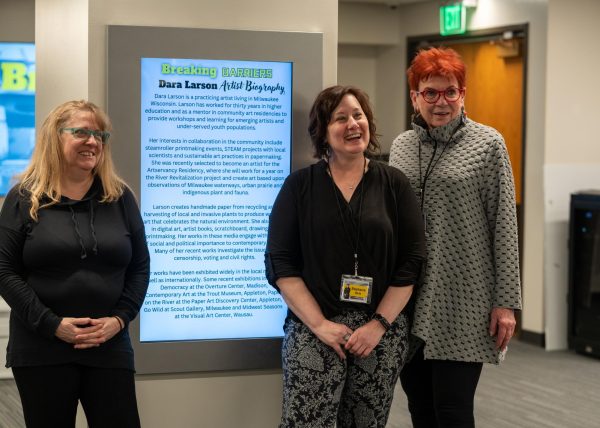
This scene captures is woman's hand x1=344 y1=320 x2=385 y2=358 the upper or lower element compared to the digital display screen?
lower

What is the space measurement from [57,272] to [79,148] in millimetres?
360

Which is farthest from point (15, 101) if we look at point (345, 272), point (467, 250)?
point (467, 250)

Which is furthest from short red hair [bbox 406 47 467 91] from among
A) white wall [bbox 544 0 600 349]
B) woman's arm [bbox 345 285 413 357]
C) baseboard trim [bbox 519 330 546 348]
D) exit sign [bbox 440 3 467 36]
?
exit sign [bbox 440 3 467 36]

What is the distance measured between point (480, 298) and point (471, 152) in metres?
0.45

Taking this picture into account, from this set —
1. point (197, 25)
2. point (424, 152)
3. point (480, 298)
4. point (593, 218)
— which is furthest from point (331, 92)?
point (593, 218)

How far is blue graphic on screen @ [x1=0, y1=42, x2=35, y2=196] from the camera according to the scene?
18.6 feet

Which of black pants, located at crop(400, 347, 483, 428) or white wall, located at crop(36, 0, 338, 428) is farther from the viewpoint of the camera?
white wall, located at crop(36, 0, 338, 428)

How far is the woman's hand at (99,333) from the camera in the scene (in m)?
2.37

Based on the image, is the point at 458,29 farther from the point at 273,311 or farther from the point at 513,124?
the point at 273,311

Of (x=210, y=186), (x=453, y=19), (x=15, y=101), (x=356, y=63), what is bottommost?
(x=210, y=186)

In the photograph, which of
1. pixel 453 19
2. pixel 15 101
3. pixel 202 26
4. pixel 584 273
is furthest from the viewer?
pixel 453 19

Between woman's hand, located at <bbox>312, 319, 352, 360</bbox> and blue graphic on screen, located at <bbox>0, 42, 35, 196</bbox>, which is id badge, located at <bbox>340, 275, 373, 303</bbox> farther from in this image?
blue graphic on screen, located at <bbox>0, 42, 35, 196</bbox>

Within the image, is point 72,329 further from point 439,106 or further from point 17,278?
point 439,106

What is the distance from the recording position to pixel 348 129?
2.49 metres
